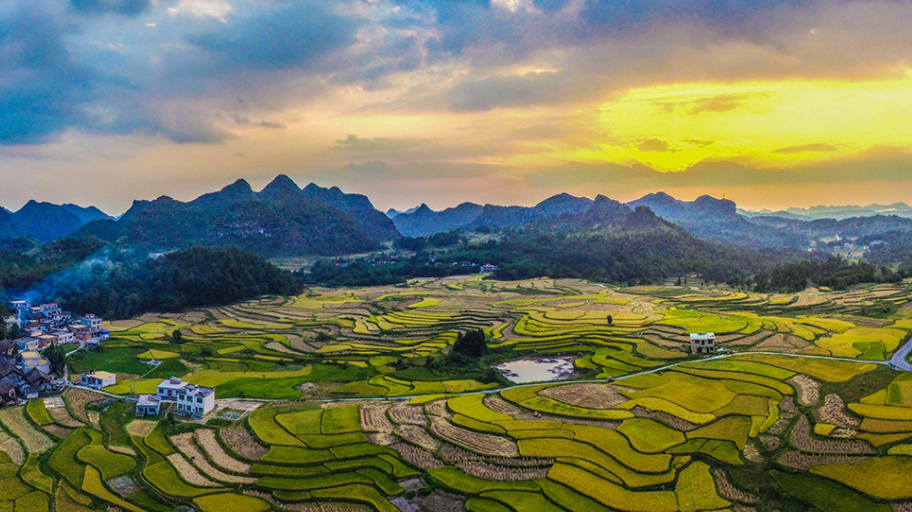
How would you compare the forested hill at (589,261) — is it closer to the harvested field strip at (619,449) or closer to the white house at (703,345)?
the white house at (703,345)

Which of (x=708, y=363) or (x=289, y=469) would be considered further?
(x=708, y=363)

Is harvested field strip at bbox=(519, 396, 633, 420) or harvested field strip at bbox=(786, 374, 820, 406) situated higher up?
harvested field strip at bbox=(786, 374, 820, 406)

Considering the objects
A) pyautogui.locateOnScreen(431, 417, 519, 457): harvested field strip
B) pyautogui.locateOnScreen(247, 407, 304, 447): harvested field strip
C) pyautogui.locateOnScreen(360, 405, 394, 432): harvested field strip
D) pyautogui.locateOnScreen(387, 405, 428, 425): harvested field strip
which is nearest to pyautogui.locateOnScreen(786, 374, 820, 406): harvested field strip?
pyautogui.locateOnScreen(431, 417, 519, 457): harvested field strip

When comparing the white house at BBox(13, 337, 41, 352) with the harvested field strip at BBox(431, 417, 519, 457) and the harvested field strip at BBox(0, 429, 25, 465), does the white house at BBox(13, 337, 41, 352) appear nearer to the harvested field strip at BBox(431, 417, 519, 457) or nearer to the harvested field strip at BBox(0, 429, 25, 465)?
the harvested field strip at BBox(0, 429, 25, 465)

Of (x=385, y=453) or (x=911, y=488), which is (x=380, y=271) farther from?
(x=911, y=488)

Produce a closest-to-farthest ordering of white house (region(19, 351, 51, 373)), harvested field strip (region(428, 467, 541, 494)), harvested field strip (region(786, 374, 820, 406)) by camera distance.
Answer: harvested field strip (region(428, 467, 541, 494)), harvested field strip (region(786, 374, 820, 406)), white house (region(19, 351, 51, 373))

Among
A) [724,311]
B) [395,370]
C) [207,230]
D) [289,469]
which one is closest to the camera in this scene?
[289,469]

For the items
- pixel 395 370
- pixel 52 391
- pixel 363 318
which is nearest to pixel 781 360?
pixel 395 370

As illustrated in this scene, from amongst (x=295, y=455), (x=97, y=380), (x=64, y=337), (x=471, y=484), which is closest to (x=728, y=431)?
(x=471, y=484)
